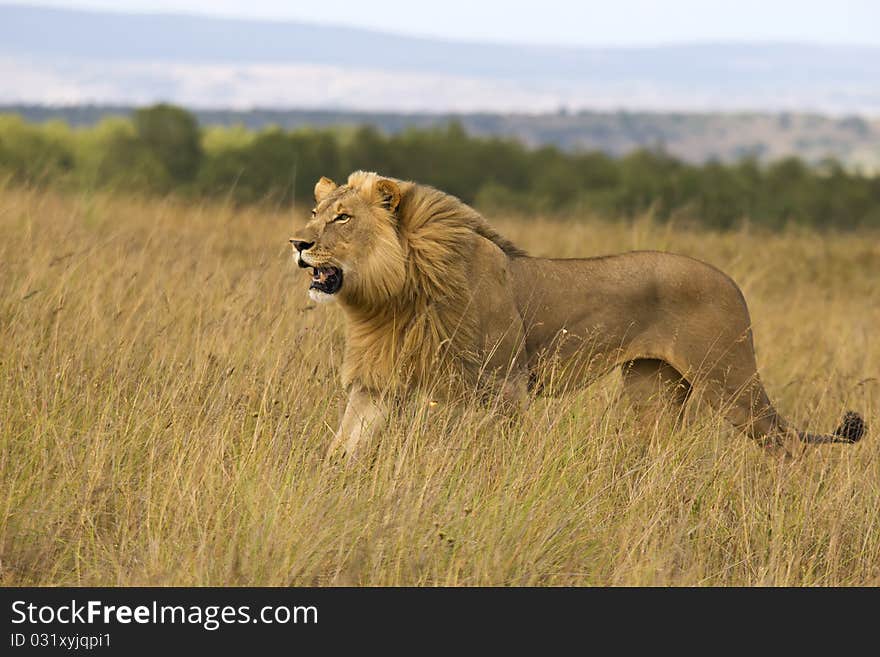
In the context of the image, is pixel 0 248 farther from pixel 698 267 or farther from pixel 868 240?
pixel 868 240

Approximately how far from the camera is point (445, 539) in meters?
4.29

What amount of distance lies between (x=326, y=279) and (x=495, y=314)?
2.76ft

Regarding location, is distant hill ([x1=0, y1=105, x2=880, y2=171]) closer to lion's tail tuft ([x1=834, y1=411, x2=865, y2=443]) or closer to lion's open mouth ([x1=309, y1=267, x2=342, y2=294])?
lion's tail tuft ([x1=834, y1=411, x2=865, y2=443])

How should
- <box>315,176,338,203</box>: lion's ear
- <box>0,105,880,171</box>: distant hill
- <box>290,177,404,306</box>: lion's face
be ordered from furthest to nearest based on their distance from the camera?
1. <box>0,105,880,171</box>: distant hill
2. <box>315,176,338,203</box>: lion's ear
3. <box>290,177,404,306</box>: lion's face

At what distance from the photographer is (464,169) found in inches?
1182

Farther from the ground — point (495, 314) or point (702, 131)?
point (702, 131)

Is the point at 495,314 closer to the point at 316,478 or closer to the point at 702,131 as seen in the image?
the point at 316,478

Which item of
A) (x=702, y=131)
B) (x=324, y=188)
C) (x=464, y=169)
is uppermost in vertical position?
(x=702, y=131)

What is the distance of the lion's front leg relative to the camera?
5242 millimetres

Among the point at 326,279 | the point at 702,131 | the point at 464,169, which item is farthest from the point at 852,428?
the point at 702,131

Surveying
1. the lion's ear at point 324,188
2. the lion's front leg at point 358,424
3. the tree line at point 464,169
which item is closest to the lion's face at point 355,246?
the lion's ear at point 324,188

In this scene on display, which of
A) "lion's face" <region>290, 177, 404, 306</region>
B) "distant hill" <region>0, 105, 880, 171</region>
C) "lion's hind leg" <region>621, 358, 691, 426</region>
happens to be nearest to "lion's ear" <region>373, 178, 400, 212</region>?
"lion's face" <region>290, 177, 404, 306</region>

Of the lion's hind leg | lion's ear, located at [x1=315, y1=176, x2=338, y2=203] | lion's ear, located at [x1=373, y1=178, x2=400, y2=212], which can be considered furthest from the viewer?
the lion's hind leg
